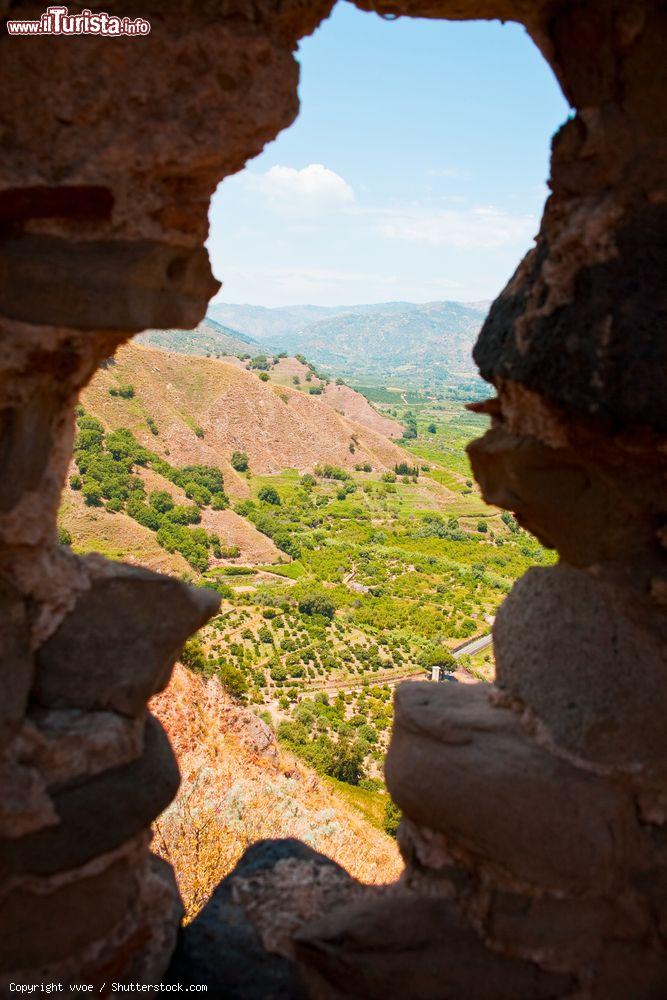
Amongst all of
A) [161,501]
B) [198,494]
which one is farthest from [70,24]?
[198,494]

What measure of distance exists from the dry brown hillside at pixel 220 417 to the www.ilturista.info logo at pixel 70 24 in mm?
52059

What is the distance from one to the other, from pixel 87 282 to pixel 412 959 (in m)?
2.89

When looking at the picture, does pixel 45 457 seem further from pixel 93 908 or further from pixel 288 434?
pixel 288 434

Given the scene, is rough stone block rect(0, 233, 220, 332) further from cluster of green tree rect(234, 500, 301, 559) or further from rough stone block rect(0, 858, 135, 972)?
cluster of green tree rect(234, 500, 301, 559)

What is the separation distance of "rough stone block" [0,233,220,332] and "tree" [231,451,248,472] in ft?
198

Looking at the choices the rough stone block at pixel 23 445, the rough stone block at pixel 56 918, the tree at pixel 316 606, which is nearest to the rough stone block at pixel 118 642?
the rough stone block at pixel 23 445

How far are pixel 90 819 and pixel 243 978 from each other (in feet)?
3.89

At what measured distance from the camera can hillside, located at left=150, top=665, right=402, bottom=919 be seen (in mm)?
6727

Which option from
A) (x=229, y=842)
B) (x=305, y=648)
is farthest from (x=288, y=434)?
(x=229, y=842)

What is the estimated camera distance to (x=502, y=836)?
2977 millimetres

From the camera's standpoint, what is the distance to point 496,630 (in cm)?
340

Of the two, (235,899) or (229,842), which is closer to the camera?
(235,899)

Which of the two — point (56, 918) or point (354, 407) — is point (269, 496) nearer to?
point (354, 407)

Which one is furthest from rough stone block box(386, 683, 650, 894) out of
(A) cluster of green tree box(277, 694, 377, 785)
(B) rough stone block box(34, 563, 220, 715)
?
(A) cluster of green tree box(277, 694, 377, 785)
